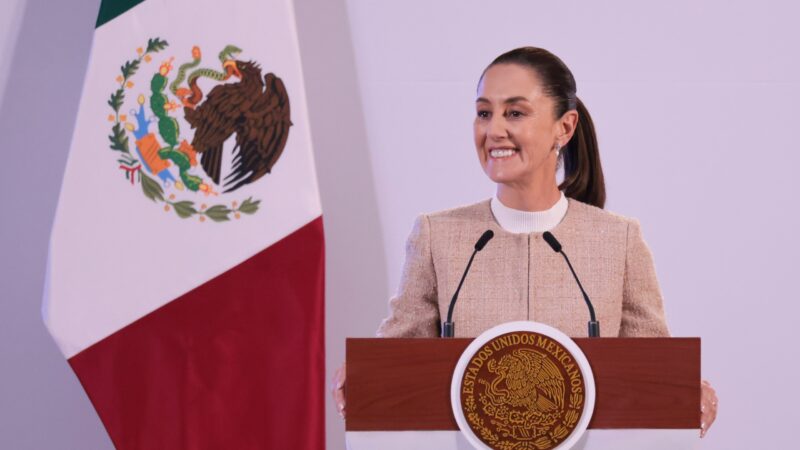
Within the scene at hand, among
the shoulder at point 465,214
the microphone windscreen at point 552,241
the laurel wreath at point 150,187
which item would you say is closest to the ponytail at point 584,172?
the shoulder at point 465,214

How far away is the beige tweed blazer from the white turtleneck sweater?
0.06ft

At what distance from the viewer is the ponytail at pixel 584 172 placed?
2.35 metres

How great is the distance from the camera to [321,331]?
276 centimetres

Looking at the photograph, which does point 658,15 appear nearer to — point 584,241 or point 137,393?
point 584,241

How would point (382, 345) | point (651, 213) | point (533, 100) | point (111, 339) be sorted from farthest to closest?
point (651, 213) → point (111, 339) → point (533, 100) → point (382, 345)

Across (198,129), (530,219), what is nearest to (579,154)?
(530,219)

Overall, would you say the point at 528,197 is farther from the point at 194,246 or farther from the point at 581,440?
the point at 194,246

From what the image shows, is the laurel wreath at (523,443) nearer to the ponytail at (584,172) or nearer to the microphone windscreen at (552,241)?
the microphone windscreen at (552,241)

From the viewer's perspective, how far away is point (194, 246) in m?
2.75

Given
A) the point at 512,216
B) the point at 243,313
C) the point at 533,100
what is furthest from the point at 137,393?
the point at 533,100

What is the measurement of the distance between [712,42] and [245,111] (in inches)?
61.2

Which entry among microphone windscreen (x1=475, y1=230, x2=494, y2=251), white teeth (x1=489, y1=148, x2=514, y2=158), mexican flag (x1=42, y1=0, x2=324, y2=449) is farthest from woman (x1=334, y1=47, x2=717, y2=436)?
mexican flag (x1=42, y1=0, x2=324, y2=449)

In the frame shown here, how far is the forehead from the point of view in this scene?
2137 millimetres

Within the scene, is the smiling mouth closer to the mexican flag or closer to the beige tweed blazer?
the beige tweed blazer
